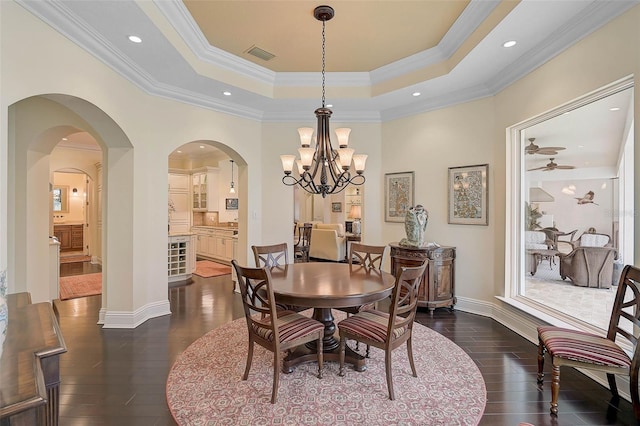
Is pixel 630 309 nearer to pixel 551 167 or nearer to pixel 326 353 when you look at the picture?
pixel 551 167

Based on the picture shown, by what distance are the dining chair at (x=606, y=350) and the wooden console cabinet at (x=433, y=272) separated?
1.75 m

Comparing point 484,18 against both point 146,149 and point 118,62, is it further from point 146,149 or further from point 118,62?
point 146,149

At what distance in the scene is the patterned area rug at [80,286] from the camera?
199 inches

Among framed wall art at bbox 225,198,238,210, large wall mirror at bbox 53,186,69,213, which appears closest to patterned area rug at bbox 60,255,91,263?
large wall mirror at bbox 53,186,69,213

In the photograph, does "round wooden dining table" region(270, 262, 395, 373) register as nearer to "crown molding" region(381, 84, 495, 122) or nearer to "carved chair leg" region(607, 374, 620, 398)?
"carved chair leg" region(607, 374, 620, 398)

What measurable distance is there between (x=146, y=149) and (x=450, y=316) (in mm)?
4484

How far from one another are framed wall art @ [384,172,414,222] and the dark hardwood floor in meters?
1.53

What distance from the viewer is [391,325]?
2340 millimetres

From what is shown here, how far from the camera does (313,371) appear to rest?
9.02 feet

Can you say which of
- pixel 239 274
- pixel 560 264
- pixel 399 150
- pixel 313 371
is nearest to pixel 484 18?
pixel 399 150

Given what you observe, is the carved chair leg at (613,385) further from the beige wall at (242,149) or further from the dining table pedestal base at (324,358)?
the dining table pedestal base at (324,358)

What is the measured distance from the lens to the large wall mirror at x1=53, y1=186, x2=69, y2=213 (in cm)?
991

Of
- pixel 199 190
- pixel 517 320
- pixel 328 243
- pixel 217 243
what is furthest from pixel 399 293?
pixel 199 190

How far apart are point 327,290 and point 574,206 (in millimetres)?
2959
